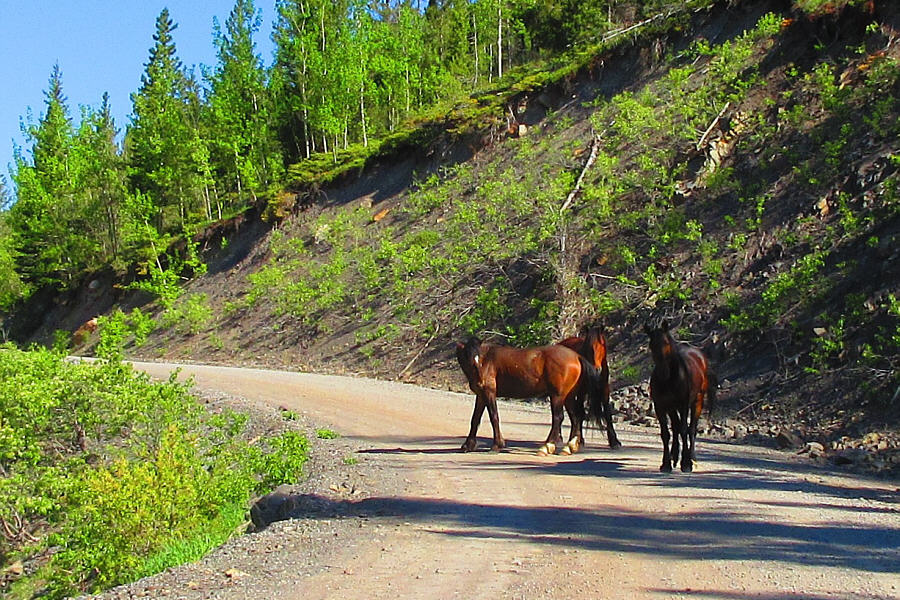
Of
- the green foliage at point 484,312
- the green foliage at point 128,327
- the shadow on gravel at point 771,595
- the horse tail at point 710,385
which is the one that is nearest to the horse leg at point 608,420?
the horse tail at point 710,385

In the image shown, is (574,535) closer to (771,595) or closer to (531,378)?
(771,595)

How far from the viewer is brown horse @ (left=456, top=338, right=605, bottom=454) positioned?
1350 centimetres

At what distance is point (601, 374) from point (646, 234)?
480 inches

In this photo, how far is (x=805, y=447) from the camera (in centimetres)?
1403

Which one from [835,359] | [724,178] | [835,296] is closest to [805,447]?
[835,359]

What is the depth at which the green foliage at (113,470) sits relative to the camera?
12.4m

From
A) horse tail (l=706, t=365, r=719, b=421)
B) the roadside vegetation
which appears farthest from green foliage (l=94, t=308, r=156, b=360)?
horse tail (l=706, t=365, r=719, b=421)

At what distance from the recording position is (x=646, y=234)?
998 inches

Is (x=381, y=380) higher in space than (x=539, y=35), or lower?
lower

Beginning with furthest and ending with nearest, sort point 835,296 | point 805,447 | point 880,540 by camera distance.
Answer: point 835,296, point 805,447, point 880,540

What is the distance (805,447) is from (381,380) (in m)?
14.4

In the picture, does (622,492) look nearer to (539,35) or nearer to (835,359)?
(835,359)

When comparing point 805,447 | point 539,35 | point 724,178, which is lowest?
point 805,447

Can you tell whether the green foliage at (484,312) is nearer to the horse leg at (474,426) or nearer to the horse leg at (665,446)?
the horse leg at (474,426)
